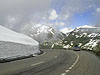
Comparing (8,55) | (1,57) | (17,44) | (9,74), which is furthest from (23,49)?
(9,74)

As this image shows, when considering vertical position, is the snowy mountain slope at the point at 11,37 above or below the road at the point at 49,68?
above

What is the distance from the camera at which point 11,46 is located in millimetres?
24938

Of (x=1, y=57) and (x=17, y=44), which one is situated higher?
(x=17, y=44)

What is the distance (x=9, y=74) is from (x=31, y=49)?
24.1m

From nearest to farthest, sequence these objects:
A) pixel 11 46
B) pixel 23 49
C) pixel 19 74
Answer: pixel 19 74 → pixel 11 46 → pixel 23 49

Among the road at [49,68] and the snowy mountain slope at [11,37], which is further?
the snowy mountain slope at [11,37]

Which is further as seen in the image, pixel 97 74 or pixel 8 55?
pixel 8 55

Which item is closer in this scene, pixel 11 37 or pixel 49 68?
pixel 49 68

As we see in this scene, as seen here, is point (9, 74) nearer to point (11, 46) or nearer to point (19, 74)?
point (19, 74)

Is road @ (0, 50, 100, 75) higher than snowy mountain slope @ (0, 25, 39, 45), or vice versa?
snowy mountain slope @ (0, 25, 39, 45)

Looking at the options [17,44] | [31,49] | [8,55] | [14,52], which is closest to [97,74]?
[8,55]

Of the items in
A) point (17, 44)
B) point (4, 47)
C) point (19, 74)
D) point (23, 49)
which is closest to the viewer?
point (19, 74)

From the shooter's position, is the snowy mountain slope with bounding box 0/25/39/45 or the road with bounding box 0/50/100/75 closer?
the road with bounding box 0/50/100/75

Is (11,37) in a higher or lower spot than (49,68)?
higher
